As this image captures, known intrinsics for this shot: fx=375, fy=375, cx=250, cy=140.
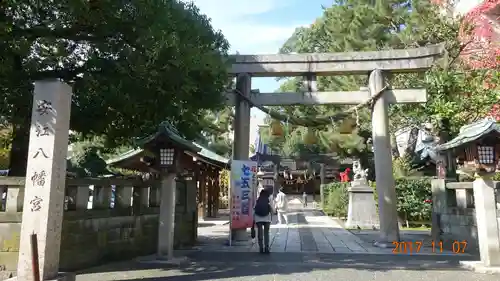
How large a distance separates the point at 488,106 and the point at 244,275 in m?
9.03

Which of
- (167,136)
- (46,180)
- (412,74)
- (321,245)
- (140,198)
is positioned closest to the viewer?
(46,180)

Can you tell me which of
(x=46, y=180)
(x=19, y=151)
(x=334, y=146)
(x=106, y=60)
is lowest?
(x=46, y=180)

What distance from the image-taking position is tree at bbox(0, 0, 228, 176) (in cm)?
661

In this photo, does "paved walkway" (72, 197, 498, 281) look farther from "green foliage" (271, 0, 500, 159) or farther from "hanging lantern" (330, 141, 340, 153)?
"hanging lantern" (330, 141, 340, 153)

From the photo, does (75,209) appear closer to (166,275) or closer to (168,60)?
(166,275)

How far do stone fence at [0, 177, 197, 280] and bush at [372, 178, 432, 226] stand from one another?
1062 centimetres

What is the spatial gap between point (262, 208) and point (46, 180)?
5502 millimetres

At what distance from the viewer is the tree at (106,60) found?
6613 millimetres

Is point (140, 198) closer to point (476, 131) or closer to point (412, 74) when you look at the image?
point (476, 131)

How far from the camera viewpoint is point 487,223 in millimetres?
7719

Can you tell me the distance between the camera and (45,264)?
561 centimetres

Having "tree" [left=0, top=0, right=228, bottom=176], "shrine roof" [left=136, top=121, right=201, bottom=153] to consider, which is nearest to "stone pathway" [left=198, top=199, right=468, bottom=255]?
"shrine roof" [left=136, top=121, right=201, bottom=153]

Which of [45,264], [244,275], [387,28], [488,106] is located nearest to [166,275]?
[244,275]
